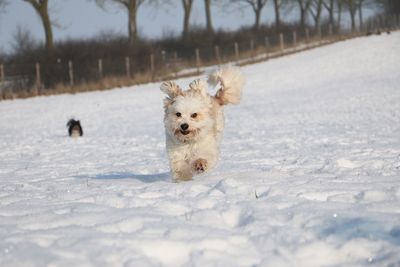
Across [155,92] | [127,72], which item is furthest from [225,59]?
[155,92]

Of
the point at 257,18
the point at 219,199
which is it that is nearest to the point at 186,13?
the point at 257,18

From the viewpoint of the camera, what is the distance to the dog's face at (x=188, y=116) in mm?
6406

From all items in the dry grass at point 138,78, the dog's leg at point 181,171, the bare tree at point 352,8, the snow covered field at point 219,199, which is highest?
the bare tree at point 352,8

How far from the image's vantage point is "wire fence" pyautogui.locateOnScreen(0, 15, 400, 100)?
3108 centimetres

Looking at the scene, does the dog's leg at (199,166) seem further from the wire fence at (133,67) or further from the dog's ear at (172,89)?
the wire fence at (133,67)

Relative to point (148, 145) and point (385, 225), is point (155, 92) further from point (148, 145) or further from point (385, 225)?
point (385, 225)

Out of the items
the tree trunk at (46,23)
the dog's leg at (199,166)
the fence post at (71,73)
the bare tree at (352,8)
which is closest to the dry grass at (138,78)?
the fence post at (71,73)

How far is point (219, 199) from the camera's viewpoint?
488cm

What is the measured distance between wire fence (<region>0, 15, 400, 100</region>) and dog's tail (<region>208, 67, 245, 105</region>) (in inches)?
920

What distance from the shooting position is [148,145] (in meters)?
12.7

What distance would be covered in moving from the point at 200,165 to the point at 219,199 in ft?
4.59

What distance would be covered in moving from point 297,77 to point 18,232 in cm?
2841

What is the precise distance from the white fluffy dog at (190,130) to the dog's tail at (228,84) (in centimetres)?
81

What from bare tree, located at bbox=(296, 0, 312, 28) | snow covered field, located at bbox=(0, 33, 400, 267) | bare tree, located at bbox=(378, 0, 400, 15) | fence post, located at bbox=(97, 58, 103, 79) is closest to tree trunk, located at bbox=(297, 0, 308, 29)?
bare tree, located at bbox=(296, 0, 312, 28)
